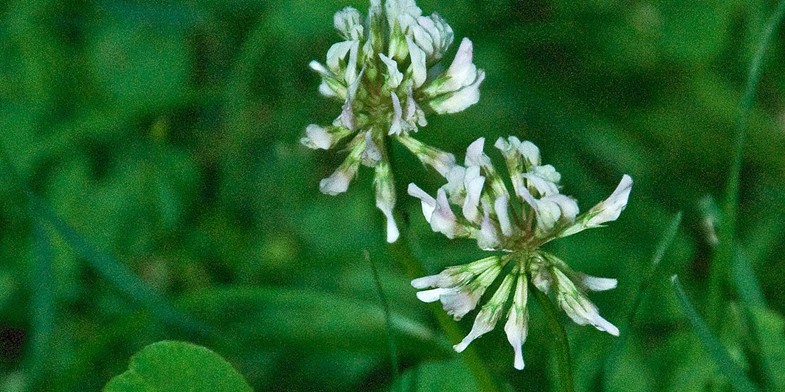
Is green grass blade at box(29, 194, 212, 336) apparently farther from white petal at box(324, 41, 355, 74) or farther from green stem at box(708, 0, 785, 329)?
green stem at box(708, 0, 785, 329)

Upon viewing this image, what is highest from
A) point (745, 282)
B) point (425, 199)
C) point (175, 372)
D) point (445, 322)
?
point (425, 199)

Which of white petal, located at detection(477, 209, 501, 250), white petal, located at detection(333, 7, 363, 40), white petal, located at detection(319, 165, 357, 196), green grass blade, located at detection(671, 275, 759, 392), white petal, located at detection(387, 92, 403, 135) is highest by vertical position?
white petal, located at detection(333, 7, 363, 40)

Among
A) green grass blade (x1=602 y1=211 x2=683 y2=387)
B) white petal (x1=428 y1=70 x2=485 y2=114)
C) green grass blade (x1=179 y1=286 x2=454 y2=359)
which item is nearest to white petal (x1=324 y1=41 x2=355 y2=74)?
white petal (x1=428 y1=70 x2=485 y2=114)

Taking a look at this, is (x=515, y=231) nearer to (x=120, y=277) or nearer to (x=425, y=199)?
(x=425, y=199)

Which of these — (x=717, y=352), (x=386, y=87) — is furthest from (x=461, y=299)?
(x=717, y=352)

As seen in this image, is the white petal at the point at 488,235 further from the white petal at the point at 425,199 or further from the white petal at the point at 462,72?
the white petal at the point at 462,72
